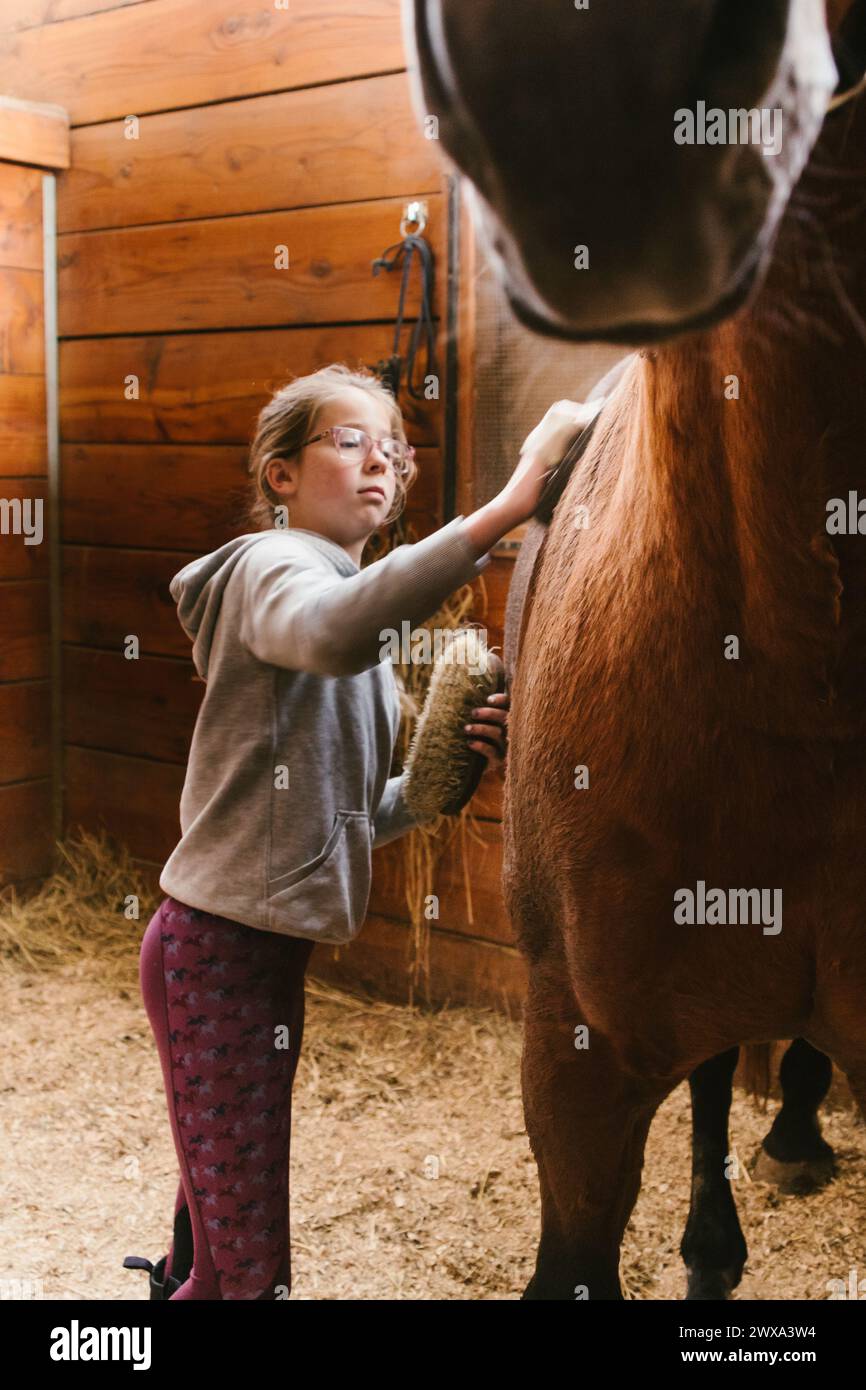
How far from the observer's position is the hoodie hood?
0.96 metres

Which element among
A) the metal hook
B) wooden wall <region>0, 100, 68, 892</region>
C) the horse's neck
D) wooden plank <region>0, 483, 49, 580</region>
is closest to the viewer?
the horse's neck

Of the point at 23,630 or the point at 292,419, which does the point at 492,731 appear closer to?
the point at 292,419

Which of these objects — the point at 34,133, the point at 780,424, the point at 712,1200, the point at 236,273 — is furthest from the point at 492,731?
the point at 34,133

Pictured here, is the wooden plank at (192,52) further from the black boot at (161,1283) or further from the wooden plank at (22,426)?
the black boot at (161,1283)

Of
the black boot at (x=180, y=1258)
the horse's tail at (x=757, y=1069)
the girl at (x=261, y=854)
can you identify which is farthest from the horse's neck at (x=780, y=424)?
the horse's tail at (x=757, y=1069)

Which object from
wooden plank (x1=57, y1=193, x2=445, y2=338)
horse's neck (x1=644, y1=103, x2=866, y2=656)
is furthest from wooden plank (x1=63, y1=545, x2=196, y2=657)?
horse's neck (x1=644, y1=103, x2=866, y2=656)

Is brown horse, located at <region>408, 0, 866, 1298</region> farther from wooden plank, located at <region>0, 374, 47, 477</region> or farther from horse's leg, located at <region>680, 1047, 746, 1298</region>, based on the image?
wooden plank, located at <region>0, 374, 47, 477</region>

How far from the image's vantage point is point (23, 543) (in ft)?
7.32

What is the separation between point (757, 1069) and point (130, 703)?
3.90ft

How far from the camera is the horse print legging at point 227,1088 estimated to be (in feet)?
3.08

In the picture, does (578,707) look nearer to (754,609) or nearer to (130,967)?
(754,609)

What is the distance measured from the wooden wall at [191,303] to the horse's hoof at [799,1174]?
18.4 inches

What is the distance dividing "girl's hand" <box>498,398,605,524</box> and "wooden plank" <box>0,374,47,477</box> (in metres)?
1.48
